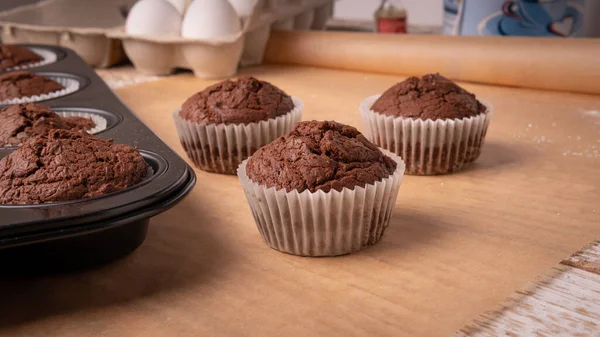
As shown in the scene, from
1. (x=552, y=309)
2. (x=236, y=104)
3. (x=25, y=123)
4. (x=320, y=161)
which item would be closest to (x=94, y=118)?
(x=25, y=123)

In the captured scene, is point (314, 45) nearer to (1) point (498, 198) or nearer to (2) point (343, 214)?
Answer: (1) point (498, 198)

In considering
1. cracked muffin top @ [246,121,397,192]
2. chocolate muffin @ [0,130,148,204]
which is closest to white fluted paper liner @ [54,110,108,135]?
chocolate muffin @ [0,130,148,204]

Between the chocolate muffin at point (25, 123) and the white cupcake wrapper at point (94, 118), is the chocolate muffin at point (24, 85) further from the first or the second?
the chocolate muffin at point (25, 123)

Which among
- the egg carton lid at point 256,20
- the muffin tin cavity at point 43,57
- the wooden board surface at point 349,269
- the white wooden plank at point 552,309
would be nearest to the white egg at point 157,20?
the egg carton lid at point 256,20

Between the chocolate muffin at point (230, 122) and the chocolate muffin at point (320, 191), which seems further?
the chocolate muffin at point (230, 122)

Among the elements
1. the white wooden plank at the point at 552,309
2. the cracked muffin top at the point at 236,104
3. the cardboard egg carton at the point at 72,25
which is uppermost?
the cracked muffin top at the point at 236,104

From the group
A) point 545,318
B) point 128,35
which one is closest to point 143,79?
point 128,35
